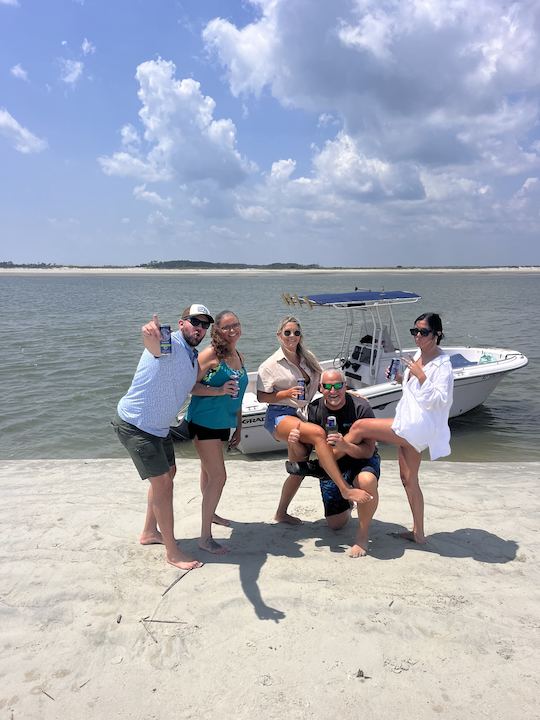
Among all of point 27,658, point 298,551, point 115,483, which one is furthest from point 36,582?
point 115,483

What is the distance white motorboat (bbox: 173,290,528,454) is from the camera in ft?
→ 27.5

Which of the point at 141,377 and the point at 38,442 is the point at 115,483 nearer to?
the point at 141,377

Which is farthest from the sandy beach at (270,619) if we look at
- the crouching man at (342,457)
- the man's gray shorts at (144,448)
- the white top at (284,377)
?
the white top at (284,377)

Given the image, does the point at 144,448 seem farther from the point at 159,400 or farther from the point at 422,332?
the point at 422,332

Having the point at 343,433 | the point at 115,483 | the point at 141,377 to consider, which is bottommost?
the point at 115,483

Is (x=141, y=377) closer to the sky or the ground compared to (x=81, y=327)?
closer to the sky

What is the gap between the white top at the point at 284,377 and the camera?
4234 millimetres

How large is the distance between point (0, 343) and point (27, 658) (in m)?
17.7

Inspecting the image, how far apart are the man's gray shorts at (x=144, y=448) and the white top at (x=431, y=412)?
1740 millimetres

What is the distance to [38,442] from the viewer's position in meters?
8.72

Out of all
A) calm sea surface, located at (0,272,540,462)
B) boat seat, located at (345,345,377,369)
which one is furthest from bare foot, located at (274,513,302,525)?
boat seat, located at (345,345,377,369)

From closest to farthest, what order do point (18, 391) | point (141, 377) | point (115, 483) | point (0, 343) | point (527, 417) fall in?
point (141, 377)
point (115, 483)
point (527, 417)
point (18, 391)
point (0, 343)

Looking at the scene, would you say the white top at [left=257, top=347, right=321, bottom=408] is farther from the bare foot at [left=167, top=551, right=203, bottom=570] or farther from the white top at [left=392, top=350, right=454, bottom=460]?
the bare foot at [left=167, top=551, right=203, bottom=570]

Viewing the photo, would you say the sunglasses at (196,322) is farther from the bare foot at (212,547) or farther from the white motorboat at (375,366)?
the white motorboat at (375,366)
